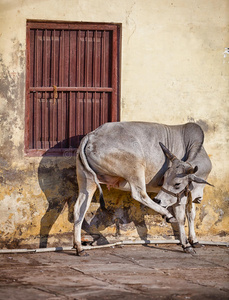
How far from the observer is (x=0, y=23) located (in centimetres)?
772

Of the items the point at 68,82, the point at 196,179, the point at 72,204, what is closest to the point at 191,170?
the point at 196,179

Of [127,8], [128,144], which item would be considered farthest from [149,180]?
[127,8]

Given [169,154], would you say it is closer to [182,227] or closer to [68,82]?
[182,227]

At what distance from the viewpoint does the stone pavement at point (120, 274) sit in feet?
18.3

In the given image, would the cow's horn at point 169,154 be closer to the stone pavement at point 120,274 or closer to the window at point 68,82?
the window at point 68,82

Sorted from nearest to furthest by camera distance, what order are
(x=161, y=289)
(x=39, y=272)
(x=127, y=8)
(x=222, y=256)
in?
1. (x=161, y=289)
2. (x=39, y=272)
3. (x=222, y=256)
4. (x=127, y=8)

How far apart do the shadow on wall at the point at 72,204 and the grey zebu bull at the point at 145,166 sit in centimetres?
40

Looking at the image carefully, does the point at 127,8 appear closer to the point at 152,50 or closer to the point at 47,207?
the point at 152,50

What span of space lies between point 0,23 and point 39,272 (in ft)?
10.8

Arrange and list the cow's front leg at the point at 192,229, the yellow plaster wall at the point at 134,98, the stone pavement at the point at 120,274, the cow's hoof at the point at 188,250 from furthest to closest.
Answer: the cow's front leg at the point at 192,229 → the yellow plaster wall at the point at 134,98 → the cow's hoof at the point at 188,250 → the stone pavement at the point at 120,274

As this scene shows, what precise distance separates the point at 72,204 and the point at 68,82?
164 cm

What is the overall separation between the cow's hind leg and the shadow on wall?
1.42ft

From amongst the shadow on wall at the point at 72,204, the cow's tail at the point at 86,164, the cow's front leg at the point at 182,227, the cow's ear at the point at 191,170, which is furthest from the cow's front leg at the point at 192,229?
the cow's tail at the point at 86,164

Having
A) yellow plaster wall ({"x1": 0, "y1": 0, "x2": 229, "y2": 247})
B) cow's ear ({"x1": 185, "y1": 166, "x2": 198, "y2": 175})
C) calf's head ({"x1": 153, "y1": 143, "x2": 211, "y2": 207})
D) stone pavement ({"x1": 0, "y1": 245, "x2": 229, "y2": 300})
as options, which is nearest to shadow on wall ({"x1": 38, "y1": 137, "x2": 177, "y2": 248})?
yellow plaster wall ({"x1": 0, "y1": 0, "x2": 229, "y2": 247})
